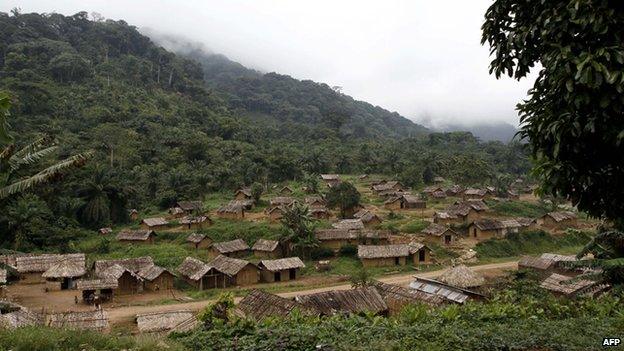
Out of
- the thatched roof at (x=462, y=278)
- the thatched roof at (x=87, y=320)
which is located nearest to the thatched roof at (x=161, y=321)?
the thatched roof at (x=87, y=320)

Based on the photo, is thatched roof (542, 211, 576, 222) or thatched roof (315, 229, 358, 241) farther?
thatched roof (542, 211, 576, 222)

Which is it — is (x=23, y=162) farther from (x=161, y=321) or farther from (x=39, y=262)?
(x=39, y=262)

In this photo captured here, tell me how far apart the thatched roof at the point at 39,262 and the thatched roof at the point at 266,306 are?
17.2 meters

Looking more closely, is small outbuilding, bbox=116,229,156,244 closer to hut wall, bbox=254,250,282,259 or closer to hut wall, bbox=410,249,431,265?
hut wall, bbox=254,250,282,259

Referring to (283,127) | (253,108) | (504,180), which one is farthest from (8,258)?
(253,108)

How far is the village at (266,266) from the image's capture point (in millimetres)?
20984

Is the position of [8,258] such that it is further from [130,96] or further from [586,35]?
[130,96]

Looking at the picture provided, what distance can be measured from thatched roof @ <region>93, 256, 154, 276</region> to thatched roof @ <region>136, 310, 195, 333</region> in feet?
34.8

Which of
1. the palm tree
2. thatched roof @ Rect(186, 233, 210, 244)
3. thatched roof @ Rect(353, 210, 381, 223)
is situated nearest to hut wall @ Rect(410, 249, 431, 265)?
thatched roof @ Rect(353, 210, 381, 223)

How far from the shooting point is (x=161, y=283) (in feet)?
102

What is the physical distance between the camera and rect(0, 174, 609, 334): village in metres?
21.0

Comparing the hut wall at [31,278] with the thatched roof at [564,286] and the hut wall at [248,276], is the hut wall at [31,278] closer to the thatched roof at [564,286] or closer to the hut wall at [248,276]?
the hut wall at [248,276]

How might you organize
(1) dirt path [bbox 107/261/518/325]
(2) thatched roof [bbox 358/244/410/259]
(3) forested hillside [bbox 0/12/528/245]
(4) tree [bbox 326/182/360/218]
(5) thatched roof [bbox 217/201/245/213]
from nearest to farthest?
(1) dirt path [bbox 107/261/518/325] < (2) thatched roof [bbox 358/244/410/259] < (5) thatched roof [bbox 217/201/245/213] < (3) forested hillside [bbox 0/12/528/245] < (4) tree [bbox 326/182/360/218]

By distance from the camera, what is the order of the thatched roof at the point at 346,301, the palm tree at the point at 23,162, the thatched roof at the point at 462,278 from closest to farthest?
the palm tree at the point at 23,162
the thatched roof at the point at 346,301
the thatched roof at the point at 462,278
